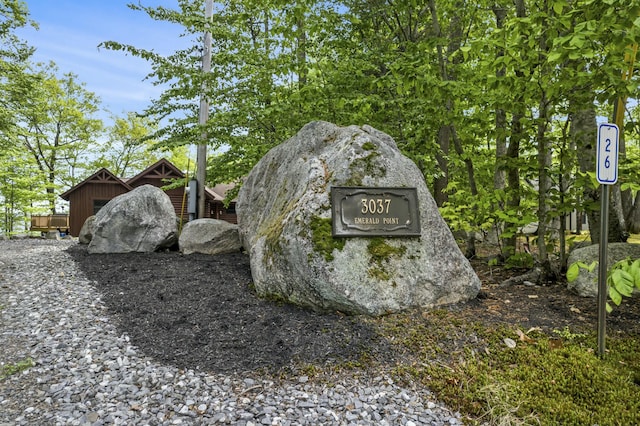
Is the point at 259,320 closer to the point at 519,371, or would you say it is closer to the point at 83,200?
the point at 519,371

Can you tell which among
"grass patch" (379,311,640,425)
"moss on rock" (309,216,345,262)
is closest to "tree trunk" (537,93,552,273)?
"grass patch" (379,311,640,425)

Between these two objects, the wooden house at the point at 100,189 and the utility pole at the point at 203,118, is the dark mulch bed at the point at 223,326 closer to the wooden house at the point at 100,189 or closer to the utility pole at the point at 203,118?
the utility pole at the point at 203,118

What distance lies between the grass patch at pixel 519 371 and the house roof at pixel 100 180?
21.7 meters

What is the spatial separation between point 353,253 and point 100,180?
71.1 feet

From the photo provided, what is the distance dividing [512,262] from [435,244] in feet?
→ 8.44

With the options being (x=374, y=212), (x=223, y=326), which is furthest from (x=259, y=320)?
(x=374, y=212)

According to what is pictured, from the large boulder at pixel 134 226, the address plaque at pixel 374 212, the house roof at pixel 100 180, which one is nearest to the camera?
the address plaque at pixel 374 212

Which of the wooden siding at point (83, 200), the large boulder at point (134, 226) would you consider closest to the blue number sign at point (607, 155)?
the large boulder at point (134, 226)

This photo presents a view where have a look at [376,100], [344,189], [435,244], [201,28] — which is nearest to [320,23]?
[376,100]

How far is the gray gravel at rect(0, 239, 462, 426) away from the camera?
9.10ft

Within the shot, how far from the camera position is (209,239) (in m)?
7.91

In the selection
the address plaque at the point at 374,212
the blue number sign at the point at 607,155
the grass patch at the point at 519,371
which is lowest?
the grass patch at the point at 519,371

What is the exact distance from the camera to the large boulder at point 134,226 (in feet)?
26.6

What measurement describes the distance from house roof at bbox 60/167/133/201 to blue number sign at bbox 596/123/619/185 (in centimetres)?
2255
